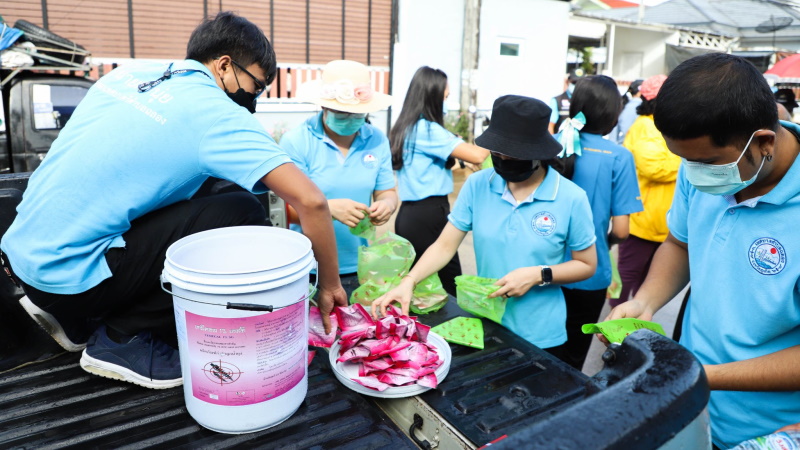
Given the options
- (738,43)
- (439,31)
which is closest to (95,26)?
(439,31)

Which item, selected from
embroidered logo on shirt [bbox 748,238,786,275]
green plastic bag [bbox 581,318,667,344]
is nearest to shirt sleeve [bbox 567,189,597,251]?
green plastic bag [bbox 581,318,667,344]

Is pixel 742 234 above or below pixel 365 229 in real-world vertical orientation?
above

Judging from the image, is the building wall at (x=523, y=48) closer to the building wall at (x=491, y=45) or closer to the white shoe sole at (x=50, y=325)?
the building wall at (x=491, y=45)

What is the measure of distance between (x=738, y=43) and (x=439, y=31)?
64.4 ft

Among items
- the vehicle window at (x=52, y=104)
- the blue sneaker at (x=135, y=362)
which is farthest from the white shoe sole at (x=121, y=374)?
the vehicle window at (x=52, y=104)

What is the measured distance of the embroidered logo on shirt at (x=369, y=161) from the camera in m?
3.24

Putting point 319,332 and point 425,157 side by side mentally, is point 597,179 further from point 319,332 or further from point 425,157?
point 319,332

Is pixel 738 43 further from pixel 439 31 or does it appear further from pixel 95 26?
pixel 95 26

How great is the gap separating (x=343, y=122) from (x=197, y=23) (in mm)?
7232

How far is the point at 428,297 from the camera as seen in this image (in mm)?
2506

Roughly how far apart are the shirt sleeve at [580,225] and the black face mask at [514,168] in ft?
0.79

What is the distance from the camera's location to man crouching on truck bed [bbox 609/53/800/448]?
1436mm

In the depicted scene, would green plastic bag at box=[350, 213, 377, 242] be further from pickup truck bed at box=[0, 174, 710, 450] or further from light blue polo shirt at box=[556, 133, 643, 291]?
light blue polo shirt at box=[556, 133, 643, 291]

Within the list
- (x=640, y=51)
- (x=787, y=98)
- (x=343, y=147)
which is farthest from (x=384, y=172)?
(x=640, y=51)
